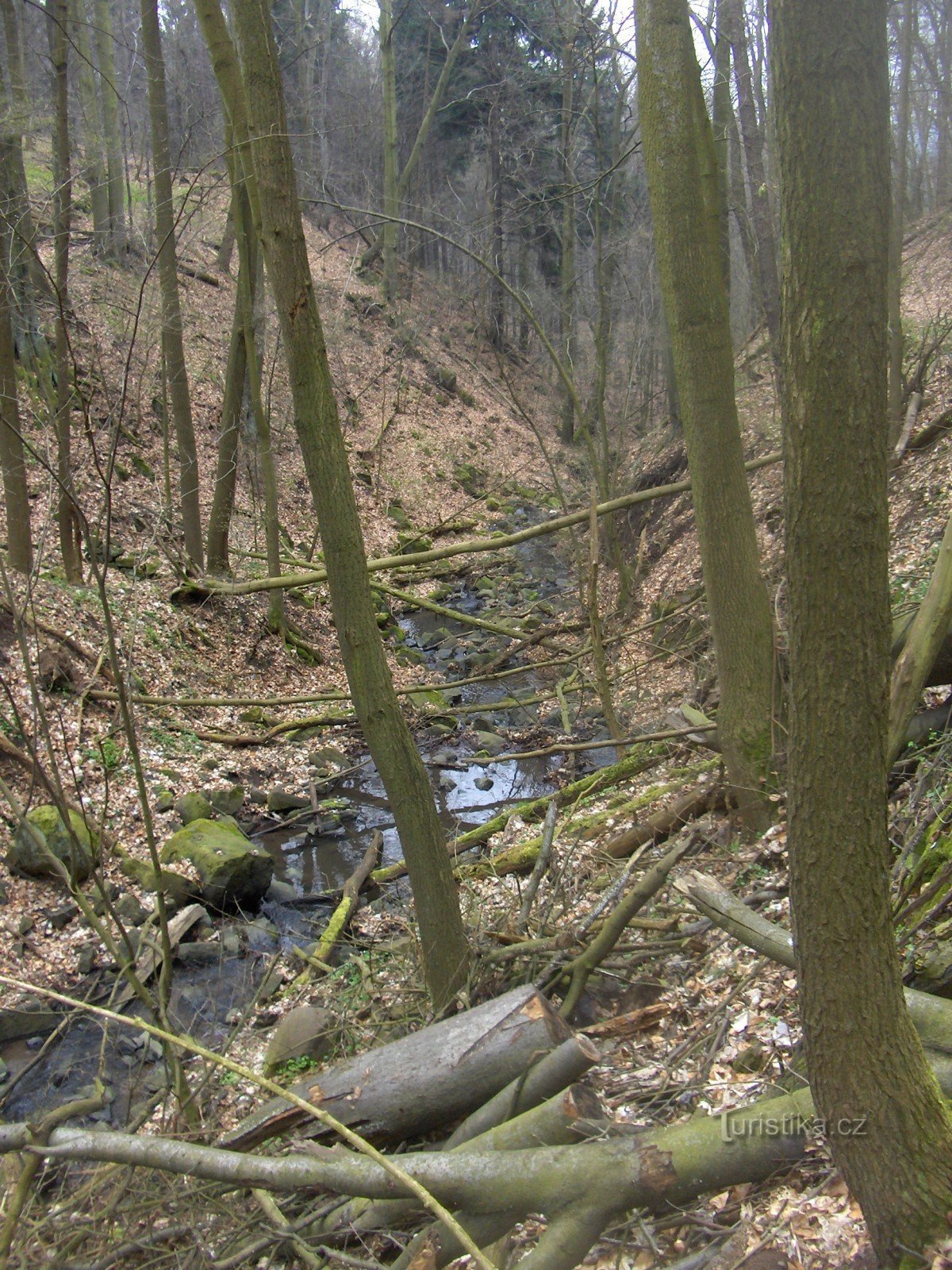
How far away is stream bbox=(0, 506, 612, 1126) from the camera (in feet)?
18.3

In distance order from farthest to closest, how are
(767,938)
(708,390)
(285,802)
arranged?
(285,802)
(708,390)
(767,938)

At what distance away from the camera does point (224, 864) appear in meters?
7.38

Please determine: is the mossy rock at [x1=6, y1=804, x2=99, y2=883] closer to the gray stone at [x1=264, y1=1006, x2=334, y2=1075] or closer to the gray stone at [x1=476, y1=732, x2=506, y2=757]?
the gray stone at [x1=264, y1=1006, x2=334, y2=1075]

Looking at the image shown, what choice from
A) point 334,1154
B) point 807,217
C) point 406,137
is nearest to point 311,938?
point 334,1154

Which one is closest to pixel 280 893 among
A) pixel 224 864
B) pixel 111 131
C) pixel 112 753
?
pixel 224 864

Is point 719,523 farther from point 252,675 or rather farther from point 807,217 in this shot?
point 252,675

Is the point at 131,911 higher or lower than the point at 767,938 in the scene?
lower

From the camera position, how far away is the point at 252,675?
12.0 m

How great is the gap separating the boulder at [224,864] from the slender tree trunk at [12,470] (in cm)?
367

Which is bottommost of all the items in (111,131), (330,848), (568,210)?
(330,848)

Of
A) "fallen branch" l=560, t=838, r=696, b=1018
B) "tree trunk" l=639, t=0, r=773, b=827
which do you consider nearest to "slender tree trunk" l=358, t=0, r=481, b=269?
"tree trunk" l=639, t=0, r=773, b=827

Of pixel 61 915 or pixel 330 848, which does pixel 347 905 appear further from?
pixel 61 915

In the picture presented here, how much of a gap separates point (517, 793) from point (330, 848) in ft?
6.78

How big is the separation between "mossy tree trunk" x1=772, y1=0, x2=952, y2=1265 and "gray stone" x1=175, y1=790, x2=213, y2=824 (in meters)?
7.21
